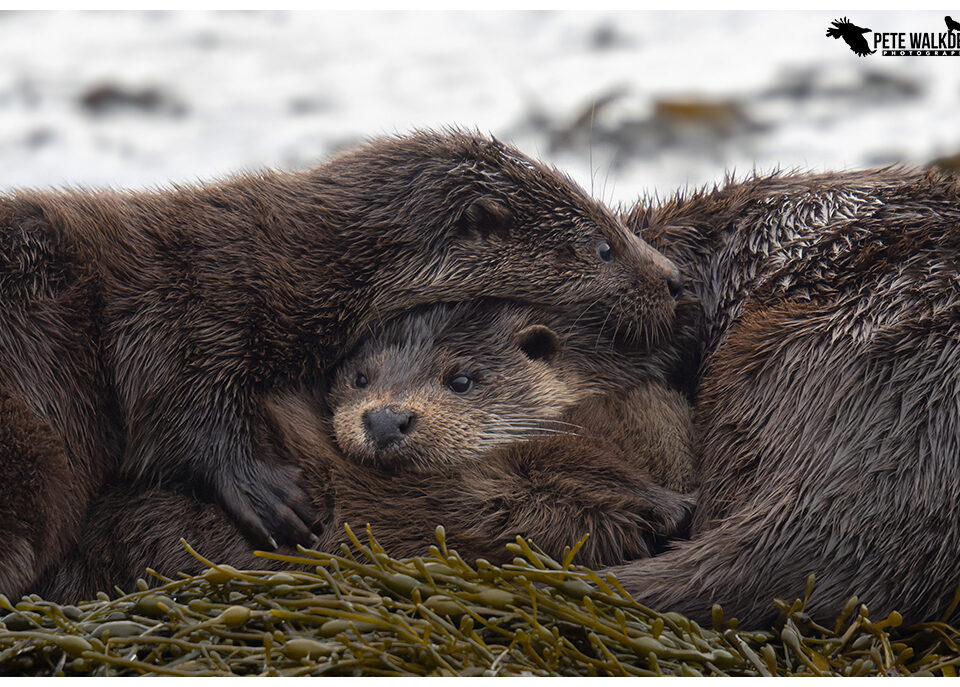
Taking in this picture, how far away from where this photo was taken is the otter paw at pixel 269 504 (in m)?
2.21

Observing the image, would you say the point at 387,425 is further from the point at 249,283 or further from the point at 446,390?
the point at 249,283

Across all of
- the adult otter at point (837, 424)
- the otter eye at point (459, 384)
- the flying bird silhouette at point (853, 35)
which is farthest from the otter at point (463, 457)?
the flying bird silhouette at point (853, 35)

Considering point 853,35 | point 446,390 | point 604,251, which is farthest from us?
point 853,35

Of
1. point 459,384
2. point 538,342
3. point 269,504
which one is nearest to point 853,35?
point 538,342

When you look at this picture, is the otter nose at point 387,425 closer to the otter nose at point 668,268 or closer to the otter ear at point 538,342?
the otter ear at point 538,342

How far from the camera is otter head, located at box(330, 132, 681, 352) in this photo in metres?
2.52

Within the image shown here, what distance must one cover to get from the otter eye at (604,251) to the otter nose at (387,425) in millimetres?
754

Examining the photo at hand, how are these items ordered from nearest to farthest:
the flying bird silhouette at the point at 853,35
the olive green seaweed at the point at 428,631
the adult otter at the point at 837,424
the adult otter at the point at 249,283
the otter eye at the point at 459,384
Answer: the olive green seaweed at the point at 428,631 → the adult otter at the point at 837,424 → the adult otter at the point at 249,283 → the otter eye at the point at 459,384 → the flying bird silhouette at the point at 853,35

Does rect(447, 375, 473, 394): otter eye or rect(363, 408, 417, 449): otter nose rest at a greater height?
rect(447, 375, 473, 394): otter eye

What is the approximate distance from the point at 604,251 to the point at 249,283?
977 millimetres

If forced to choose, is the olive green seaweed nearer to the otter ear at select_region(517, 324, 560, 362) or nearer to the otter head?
the otter ear at select_region(517, 324, 560, 362)

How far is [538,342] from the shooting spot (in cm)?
251

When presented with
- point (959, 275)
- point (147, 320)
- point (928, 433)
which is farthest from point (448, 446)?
point (959, 275)

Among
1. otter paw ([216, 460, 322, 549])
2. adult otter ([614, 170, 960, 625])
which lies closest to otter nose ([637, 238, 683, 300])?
adult otter ([614, 170, 960, 625])
